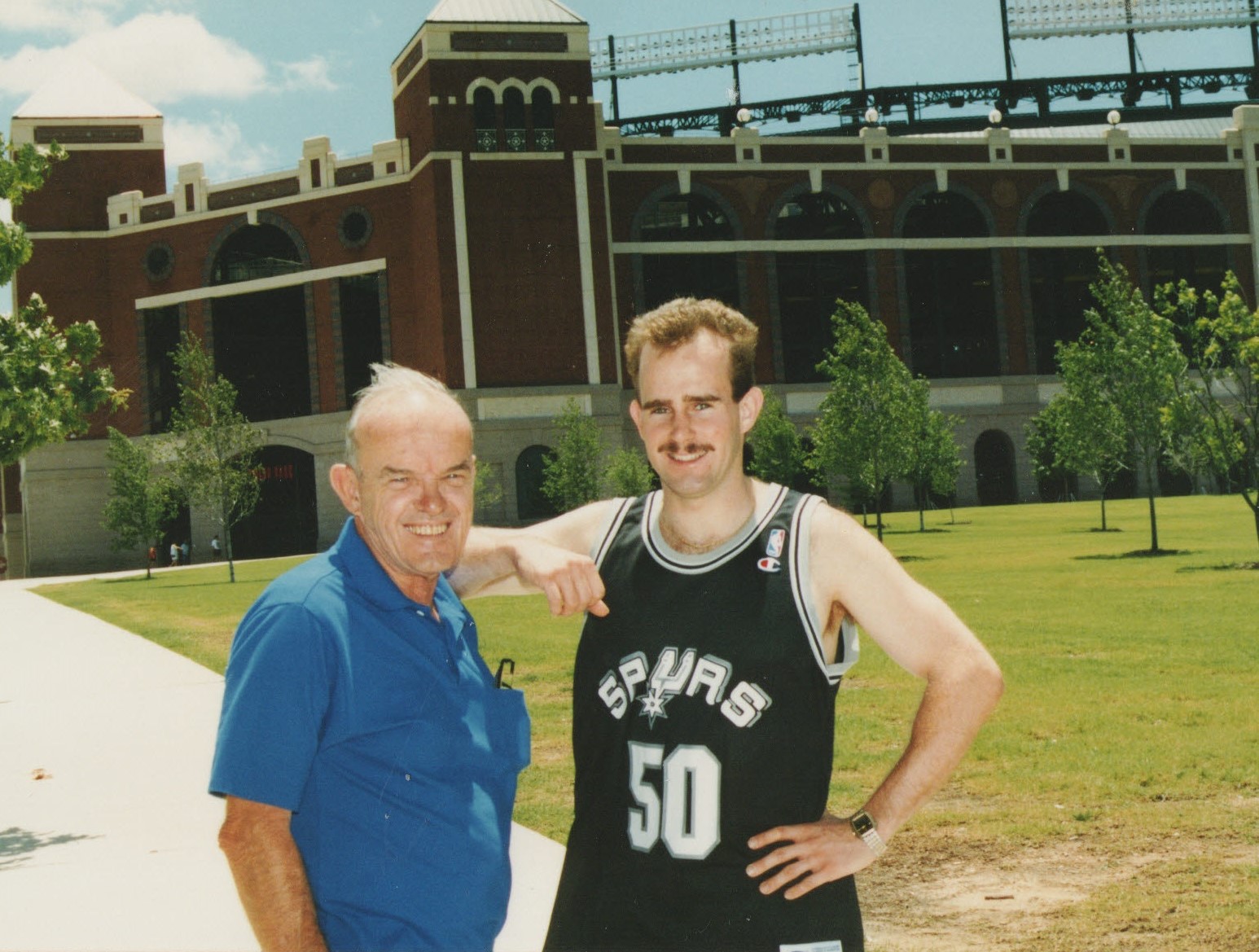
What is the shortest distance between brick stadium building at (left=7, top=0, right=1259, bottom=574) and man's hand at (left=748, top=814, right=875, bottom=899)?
144 feet

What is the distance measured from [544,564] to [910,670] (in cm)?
80

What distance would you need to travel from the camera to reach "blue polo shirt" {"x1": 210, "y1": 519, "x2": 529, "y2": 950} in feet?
7.88

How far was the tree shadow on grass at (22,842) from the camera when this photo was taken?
702cm

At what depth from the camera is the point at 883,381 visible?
3425 cm

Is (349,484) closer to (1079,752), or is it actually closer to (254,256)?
A: (1079,752)

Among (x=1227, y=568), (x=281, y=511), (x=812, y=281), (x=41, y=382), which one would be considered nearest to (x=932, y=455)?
(x=812, y=281)

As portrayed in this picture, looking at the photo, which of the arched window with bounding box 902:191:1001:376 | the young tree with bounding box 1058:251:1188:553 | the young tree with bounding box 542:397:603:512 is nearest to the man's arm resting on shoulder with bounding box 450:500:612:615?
the young tree with bounding box 1058:251:1188:553

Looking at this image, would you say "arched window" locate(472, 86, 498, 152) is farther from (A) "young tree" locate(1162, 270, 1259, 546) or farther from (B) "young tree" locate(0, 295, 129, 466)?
(B) "young tree" locate(0, 295, 129, 466)

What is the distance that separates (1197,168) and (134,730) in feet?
182

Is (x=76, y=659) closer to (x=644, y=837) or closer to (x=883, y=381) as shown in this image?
(x=644, y=837)

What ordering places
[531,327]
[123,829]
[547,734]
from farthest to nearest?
[531,327] < [547,734] < [123,829]

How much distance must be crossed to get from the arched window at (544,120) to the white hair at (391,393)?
46.0 m

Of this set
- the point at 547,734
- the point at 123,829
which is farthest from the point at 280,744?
the point at 547,734

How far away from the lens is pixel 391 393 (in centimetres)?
279
